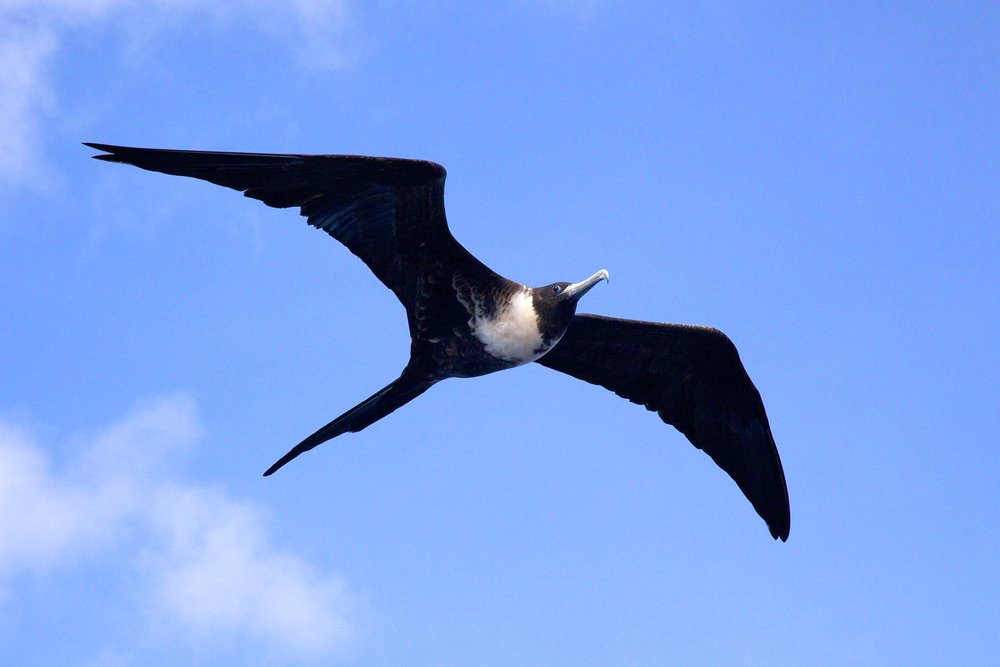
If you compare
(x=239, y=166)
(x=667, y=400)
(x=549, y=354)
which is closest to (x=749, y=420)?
(x=667, y=400)

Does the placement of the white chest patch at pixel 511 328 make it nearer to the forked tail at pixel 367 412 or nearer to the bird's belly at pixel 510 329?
the bird's belly at pixel 510 329

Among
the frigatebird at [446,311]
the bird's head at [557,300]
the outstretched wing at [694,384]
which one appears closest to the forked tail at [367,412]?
the frigatebird at [446,311]

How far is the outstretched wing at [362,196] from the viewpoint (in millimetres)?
6711

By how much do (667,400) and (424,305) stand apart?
199 cm

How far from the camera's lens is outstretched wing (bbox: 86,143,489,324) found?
6.71m

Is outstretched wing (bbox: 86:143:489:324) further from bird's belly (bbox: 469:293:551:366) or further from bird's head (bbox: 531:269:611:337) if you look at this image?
bird's head (bbox: 531:269:611:337)

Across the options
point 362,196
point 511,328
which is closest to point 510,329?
point 511,328

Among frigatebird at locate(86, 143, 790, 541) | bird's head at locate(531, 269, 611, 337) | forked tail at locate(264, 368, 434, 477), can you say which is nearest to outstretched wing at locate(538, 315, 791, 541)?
frigatebird at locate(86, 143, 790, 541)

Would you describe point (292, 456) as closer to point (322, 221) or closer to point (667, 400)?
point (322, 221)

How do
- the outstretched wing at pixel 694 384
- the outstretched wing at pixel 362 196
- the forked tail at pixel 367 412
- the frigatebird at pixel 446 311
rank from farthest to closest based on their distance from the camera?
1. the outstretched wing at pixel 694 384
2. the forked tail at pixel 367 412
3. the frigatebird at pixel 446 311
4. the outstretched wing at pixel 362 196

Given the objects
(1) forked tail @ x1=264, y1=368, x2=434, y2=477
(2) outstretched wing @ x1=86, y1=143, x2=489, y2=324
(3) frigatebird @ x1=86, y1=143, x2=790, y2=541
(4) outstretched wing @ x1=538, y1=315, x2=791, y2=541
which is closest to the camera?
(2) outstretched wing @ x1=86, y1=143, x2=489, y2=324

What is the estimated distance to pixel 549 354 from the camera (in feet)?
27.0

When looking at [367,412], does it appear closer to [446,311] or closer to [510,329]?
[446,311]

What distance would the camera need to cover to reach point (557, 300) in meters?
7.29
